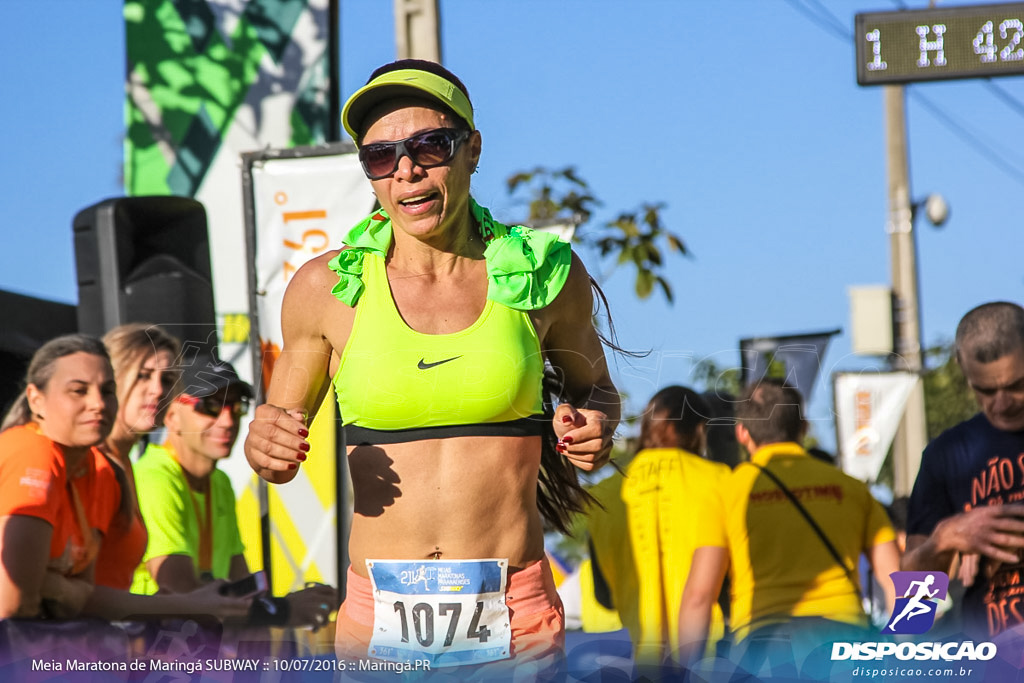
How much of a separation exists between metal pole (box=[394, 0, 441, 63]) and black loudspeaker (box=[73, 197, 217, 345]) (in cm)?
137

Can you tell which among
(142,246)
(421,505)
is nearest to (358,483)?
(421,505)

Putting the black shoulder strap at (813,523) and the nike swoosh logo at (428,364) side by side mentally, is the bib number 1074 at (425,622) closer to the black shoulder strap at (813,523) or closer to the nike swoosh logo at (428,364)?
the nike swoosh logo at (428,364)

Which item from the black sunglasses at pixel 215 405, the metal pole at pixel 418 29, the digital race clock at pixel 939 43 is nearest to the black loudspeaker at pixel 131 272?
the black sunglasses at pixel 215 405

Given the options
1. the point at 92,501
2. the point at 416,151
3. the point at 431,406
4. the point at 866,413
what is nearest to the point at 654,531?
the point at 866,413

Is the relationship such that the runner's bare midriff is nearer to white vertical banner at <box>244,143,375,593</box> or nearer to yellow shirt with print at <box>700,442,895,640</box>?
white vertical banner at <box>244,143,375,593</box>

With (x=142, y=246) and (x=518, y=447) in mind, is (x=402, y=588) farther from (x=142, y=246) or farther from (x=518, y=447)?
(x=142, y=246)

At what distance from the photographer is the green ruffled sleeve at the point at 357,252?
2713 mm

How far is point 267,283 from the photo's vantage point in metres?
4.62

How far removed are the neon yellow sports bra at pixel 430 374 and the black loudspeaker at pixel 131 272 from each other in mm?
2171

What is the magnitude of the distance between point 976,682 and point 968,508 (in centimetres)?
50

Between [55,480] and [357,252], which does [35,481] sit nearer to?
[55,480]

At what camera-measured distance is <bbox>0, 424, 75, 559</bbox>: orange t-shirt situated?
3.42m

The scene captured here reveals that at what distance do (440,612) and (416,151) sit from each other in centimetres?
98

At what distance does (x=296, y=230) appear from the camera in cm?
463
